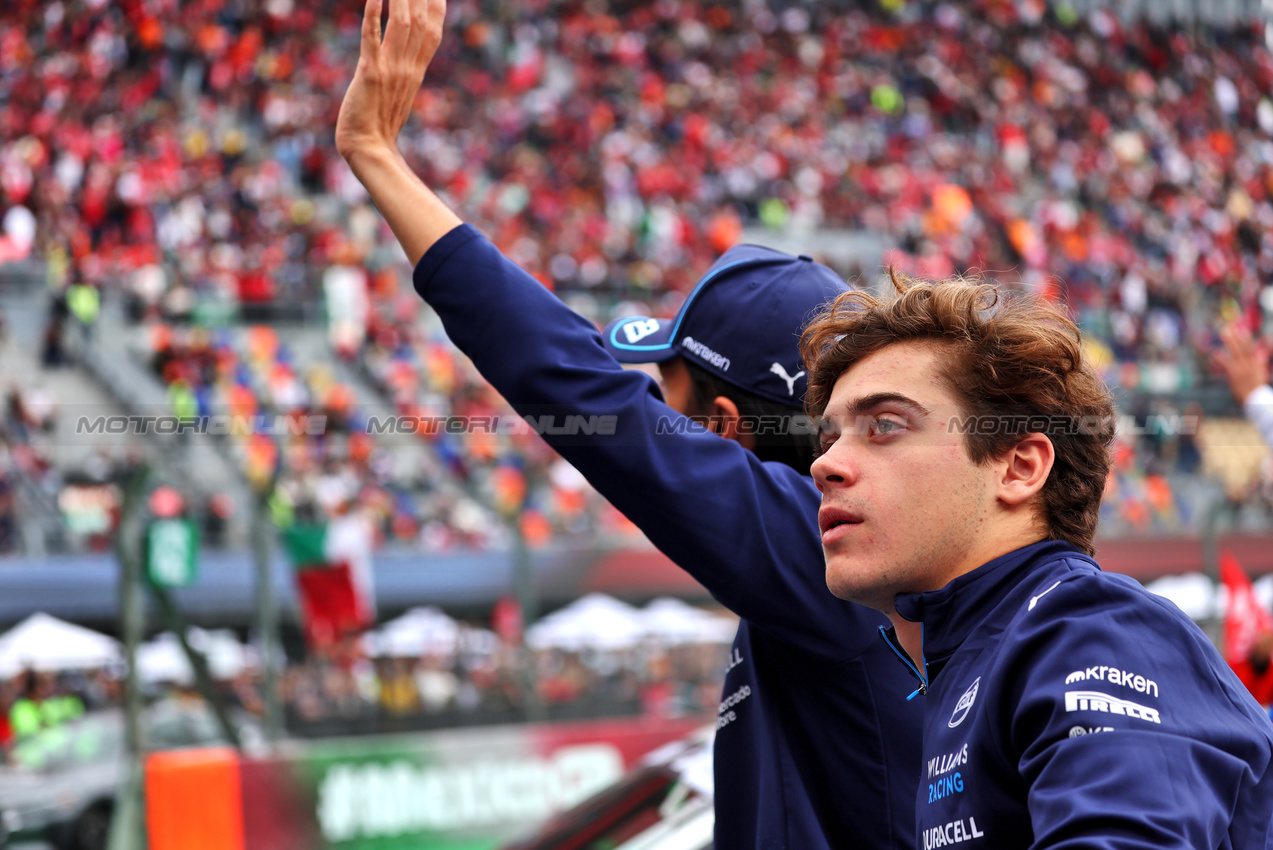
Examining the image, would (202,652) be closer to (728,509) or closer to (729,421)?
(729,421)

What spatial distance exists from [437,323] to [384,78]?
1295 cm

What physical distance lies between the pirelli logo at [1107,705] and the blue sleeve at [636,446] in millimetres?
523

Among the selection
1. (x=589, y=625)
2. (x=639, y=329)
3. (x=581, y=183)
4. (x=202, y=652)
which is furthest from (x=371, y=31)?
(x=581, y=183)

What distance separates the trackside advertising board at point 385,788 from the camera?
561cm

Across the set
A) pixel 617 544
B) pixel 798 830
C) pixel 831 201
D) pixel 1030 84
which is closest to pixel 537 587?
pixel 617 544

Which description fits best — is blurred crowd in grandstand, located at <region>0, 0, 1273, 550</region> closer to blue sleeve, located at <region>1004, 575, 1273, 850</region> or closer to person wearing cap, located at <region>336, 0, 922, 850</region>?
person wearing cap, located at <region>336, 0, 922, 850</region>

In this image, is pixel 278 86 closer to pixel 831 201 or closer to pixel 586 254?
pixel 586 254

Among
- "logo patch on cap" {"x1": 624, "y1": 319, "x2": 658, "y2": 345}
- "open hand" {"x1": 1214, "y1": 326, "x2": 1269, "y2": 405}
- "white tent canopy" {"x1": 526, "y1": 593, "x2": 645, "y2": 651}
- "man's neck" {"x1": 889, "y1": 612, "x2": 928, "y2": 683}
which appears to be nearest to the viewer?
"man's neck" {"x1": 889, "y1": 612, "x2": 928, "y2": 683}

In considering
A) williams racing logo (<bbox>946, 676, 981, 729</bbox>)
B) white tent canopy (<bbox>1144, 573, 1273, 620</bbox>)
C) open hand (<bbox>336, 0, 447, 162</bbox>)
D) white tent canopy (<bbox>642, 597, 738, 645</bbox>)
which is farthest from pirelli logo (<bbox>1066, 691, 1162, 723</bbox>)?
white tent canopy (<bbox>1144, 573, 1273, 620</bbox>)

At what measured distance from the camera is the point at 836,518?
135cm

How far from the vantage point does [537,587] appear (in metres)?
6.91

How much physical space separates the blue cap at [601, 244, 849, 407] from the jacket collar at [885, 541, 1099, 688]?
0.52 metres

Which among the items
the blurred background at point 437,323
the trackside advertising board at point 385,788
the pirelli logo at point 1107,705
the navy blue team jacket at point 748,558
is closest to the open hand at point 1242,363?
the blurred background at point 437,323

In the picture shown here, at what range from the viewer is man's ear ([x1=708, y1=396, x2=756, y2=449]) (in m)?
1.84
